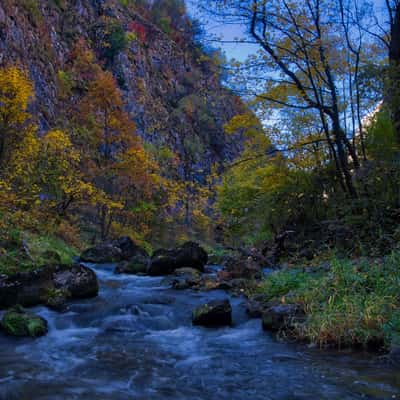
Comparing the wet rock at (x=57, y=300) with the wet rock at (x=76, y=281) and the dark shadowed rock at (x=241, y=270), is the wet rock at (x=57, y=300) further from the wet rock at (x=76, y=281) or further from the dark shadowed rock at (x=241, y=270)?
the dark shadowed rock at (x=241, y=270)

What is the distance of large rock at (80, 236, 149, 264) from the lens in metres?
14.4

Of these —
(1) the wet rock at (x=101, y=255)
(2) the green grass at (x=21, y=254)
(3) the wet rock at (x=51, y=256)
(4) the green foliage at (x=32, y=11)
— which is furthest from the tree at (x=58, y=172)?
(4) the green foliage at (x=32, y=11)

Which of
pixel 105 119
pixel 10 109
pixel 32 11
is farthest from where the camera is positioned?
pixel 32 11

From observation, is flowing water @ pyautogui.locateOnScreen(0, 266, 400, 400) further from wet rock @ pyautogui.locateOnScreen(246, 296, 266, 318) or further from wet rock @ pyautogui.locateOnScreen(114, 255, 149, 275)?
wet rock @ pyautogui.locateOnScreen(114, 255, 149, 275)

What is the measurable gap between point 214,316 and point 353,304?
2.31m

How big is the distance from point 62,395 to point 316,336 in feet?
10.7

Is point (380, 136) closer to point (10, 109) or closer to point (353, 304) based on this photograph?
point (353, 304)

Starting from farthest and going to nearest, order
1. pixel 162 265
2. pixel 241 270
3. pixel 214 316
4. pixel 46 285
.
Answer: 1. pixel 162 265
2. pixel 241 270
3. pixel 46 285
4. pixel 214 316

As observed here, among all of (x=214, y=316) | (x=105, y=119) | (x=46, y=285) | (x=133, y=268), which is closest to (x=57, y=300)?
(x=46, y=285)

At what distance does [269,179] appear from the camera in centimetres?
1294

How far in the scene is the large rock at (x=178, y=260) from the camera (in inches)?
488

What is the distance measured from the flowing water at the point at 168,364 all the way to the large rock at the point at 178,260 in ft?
15.7

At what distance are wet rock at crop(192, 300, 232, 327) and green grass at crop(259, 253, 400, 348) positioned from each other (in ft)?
3.38

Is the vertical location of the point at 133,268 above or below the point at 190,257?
below
